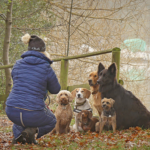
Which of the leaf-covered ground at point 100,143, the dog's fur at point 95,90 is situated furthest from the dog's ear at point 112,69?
the leaf-covered ground at point 100,143

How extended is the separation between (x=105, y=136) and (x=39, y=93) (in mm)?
1508

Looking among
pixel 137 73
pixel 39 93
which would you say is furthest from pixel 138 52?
pixel 39 93

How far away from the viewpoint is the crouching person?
379 centimetres

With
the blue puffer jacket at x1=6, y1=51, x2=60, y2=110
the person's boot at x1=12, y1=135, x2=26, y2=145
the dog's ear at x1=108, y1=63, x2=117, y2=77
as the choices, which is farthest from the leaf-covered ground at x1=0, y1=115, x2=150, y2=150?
the dog's ear at x1=108, y1=63, x2=117, y2=77

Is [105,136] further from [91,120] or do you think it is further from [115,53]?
[115,53]

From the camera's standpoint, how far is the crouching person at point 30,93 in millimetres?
3791

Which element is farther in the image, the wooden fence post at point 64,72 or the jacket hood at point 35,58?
the wooden fence post at point 64,72

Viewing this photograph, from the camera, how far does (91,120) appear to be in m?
5.30

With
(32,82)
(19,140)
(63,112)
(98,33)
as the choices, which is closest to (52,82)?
(32,82)

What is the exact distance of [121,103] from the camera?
504 cm

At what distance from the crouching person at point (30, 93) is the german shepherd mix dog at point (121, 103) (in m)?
1.24

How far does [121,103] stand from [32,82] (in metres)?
2.04

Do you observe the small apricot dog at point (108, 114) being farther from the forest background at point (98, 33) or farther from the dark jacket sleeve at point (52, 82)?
the forest background at point (98, 33)

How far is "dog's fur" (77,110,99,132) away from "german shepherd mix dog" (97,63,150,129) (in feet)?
1.75
